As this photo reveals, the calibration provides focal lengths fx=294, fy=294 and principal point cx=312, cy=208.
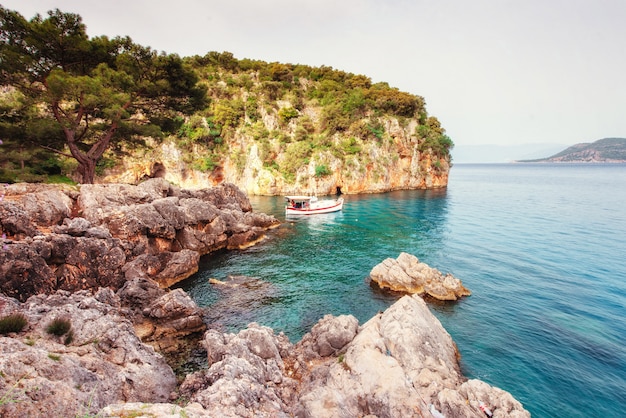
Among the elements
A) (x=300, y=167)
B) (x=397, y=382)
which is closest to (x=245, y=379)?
(x=397, y=382)

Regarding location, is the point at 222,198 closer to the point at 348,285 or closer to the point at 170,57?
the point at 170,57

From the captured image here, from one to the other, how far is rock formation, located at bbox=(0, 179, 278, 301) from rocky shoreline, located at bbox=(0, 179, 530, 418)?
76 mm

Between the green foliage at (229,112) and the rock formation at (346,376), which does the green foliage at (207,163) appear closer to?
the green foliage at (229,112)

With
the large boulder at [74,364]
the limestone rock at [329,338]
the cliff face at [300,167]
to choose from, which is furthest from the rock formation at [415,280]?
the cliff face at [300,167]

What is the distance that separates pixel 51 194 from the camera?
1941 cm

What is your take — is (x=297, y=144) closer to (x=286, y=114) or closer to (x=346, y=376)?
(x=286, y=114)

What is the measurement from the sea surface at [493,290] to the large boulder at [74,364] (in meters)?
5.77

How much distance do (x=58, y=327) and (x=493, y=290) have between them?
2308cm

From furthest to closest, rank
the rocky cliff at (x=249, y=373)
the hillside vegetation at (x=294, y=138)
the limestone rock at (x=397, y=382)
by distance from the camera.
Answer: the hillside vegetation at (x=294, y=138), the limestone rock at (x=397, y=382), the rocky cliff at (x=249, y=373)

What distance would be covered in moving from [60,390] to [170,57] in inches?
955

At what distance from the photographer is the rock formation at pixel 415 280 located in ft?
62.5

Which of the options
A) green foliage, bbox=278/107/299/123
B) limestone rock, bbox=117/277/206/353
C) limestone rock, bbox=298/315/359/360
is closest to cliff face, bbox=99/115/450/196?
green foliage, bbox=278/107/299/123

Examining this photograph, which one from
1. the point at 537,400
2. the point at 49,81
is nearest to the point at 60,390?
the point at 537,400

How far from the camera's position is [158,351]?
43.6ft
